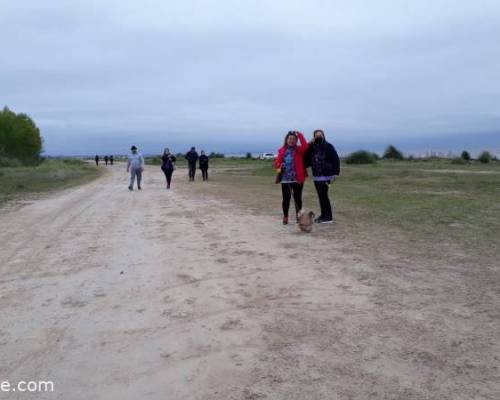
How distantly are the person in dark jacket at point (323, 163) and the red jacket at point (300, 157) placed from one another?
15cm

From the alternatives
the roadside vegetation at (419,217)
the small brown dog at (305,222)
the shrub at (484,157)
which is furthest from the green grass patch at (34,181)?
the shrub at (484,157)

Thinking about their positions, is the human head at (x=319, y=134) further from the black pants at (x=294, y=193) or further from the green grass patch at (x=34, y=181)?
the green grass patch at (x=34, y=181)

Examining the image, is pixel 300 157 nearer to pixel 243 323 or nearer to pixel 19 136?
pixel 243 323

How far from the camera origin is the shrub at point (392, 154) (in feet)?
227

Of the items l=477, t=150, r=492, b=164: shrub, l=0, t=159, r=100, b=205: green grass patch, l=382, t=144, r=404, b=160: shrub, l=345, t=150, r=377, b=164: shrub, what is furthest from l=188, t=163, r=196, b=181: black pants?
l=382, t=144, r=404, b=160: shrub

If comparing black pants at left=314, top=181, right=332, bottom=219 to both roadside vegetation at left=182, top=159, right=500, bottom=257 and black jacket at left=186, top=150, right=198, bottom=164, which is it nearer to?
roadside vegetation at left=182, top=159, right=500, bottom=257

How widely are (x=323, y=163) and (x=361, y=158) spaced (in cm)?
4515

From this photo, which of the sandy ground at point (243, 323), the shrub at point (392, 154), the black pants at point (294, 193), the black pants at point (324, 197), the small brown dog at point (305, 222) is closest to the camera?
the sandy ground at point (243, 323)

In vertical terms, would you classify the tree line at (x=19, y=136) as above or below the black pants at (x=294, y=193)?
above

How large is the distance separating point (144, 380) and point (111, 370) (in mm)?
298

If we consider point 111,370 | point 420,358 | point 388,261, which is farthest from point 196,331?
point 388,261

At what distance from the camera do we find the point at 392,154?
7031cm

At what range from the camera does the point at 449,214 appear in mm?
11820

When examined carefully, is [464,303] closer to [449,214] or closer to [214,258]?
[214,258]
